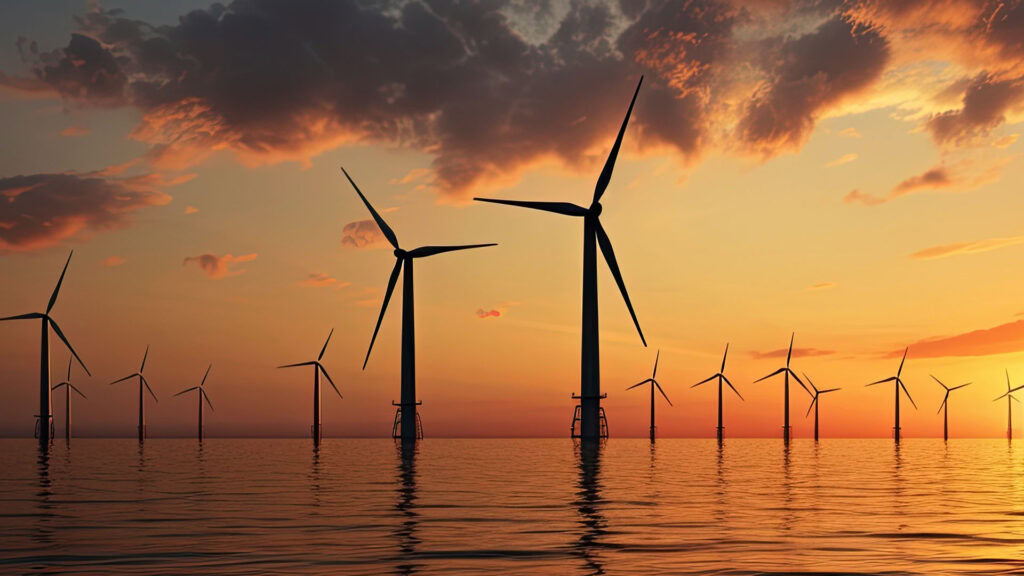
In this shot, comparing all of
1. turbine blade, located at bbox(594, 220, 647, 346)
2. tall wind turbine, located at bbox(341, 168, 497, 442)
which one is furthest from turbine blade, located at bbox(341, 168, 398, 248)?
turbine blade, located at bbox(594, 220, 647, 346)

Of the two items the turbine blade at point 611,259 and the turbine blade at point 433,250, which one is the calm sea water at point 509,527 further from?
the turbine blade at point 433,250

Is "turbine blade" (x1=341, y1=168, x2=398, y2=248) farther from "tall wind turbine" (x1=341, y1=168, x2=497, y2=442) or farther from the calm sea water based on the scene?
the calm sea water

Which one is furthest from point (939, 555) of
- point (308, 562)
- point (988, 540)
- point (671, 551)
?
point (308, 562)

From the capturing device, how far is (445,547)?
2625 centimetres

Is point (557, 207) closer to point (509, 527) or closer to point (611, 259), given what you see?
point (611, 259)

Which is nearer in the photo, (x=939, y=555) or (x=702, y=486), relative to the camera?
(x=939, y=555)

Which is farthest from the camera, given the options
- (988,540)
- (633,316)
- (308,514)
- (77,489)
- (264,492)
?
(633,316)

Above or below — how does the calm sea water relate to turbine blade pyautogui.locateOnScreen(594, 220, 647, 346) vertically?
below

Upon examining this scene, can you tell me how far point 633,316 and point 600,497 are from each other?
194ft

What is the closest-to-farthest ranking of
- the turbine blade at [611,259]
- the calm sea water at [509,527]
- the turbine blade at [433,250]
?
the calm sea water at [509,527], the turbine blade at [611,259], the turbine blade at [433,250]

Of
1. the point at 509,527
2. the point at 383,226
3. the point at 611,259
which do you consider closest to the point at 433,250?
the point at 383,226

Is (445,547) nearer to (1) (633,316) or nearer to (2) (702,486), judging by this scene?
(2) (702,486)

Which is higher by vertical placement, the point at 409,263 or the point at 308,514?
the point at 409,263

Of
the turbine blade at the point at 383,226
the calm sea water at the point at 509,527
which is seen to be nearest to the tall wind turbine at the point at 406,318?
the turbine blade at the point at 383,226
